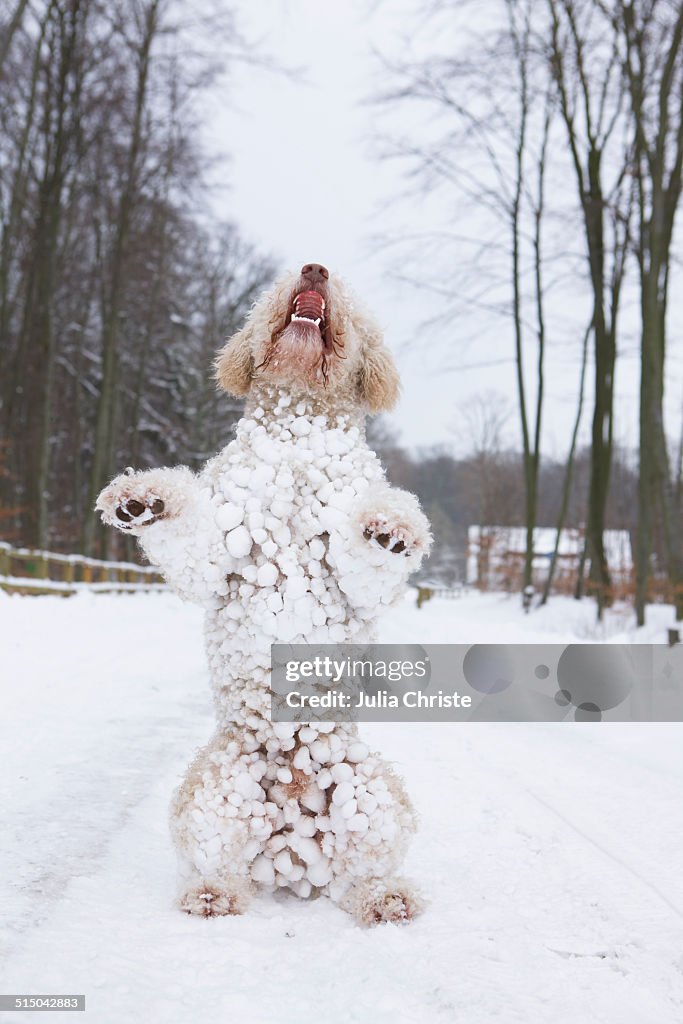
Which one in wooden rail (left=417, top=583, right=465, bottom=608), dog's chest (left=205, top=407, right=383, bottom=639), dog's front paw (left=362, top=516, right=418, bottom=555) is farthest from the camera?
wooden rail (left=417, top=583, right=465, bottom=608)

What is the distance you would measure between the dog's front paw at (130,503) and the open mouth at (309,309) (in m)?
0.73

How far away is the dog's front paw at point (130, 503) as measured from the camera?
2.14 m

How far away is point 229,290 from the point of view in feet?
86.5

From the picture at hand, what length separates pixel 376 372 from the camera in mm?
2701

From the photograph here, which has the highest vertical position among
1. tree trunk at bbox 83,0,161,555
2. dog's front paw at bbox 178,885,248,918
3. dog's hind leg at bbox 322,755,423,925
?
tree trunk at bbox 83,0,161,555

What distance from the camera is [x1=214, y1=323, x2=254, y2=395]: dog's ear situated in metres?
2.70

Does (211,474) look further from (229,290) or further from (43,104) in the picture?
(229,290)

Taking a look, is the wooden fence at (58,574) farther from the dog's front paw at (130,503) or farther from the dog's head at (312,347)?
the dog's front paw at (130,503)

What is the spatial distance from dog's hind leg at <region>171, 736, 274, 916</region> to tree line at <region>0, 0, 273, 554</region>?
32.9 ft

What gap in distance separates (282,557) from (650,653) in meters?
3.83

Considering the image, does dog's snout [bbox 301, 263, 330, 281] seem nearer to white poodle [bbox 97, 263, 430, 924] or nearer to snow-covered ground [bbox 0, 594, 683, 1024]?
white poodle [bbox 97, 263, 430, 924]

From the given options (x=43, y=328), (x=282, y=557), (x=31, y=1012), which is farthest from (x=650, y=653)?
(x=43, y=328)
